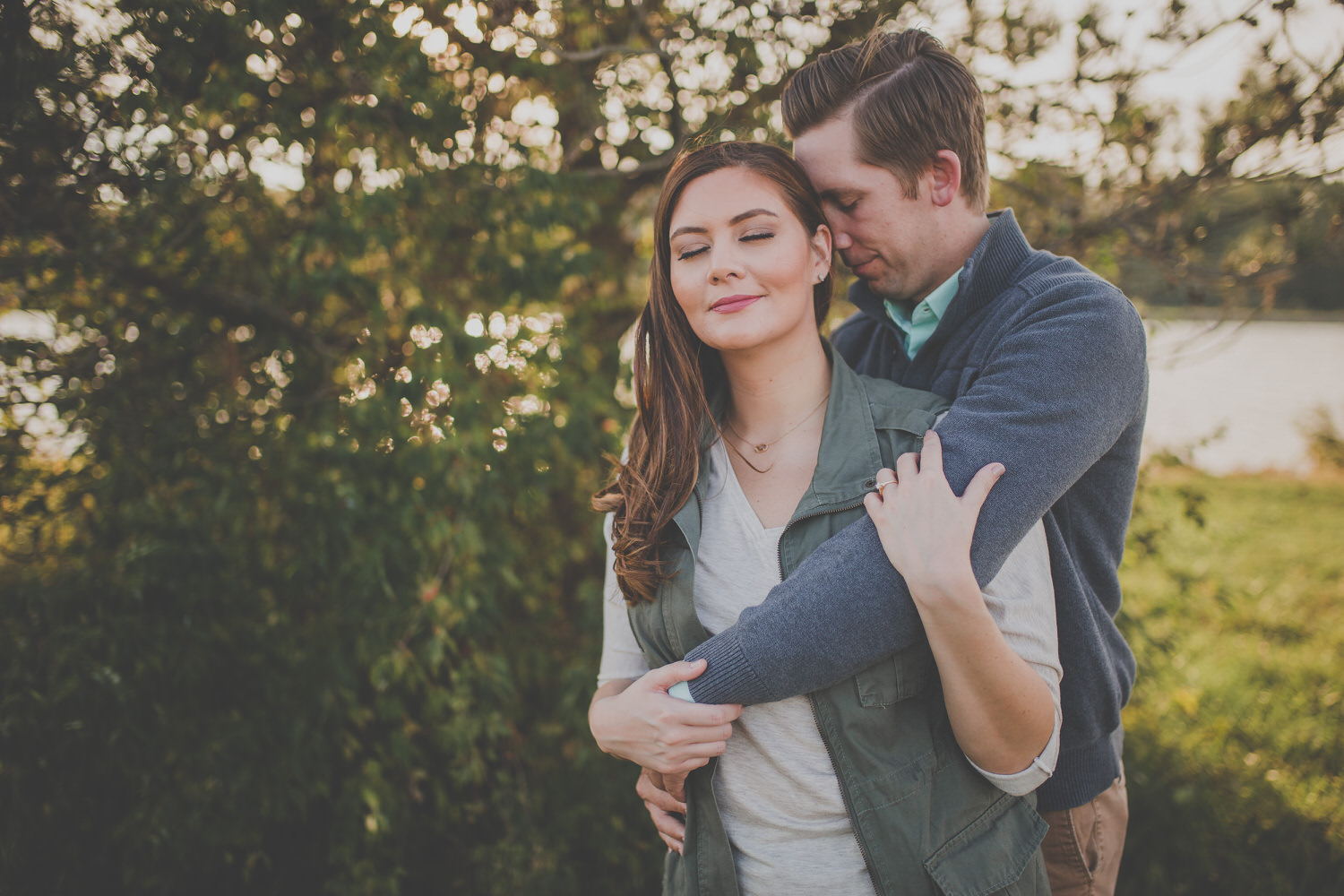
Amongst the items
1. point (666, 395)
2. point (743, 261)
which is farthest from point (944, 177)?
point (666, 395)

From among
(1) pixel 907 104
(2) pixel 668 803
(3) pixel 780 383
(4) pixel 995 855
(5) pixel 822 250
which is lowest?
(4) pixel 995 855

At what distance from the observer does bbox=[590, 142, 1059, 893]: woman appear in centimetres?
130

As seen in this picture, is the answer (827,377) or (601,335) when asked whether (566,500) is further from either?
(827,377)

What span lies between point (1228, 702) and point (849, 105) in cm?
371

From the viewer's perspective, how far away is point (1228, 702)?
3.71 m

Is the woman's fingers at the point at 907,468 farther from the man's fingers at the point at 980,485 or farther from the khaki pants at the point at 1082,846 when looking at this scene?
the khaki pants at the point at 1082,846

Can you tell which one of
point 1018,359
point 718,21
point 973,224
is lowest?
point 1018,359

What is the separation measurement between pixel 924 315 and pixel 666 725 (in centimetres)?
108

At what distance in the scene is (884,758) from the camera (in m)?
1.37

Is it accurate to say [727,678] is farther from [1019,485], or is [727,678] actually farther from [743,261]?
[743,261]

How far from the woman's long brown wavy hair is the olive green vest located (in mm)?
65

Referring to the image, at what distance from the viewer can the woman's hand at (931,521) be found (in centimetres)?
120

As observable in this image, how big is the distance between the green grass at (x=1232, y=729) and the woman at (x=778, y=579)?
1.95m

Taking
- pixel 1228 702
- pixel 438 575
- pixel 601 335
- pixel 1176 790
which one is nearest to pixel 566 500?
pixel 601 335
